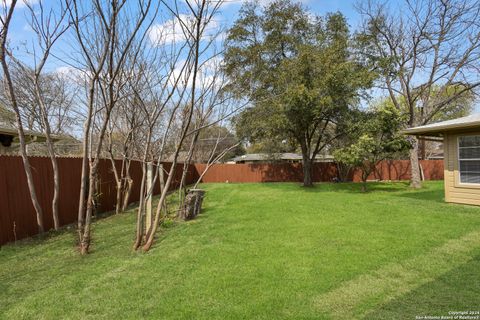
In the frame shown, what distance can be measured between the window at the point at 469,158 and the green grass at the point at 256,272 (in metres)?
2.47

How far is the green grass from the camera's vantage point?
3.22 m


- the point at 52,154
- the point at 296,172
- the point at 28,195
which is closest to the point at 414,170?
the point at 296,172

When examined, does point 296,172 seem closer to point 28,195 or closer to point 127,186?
point 127,186

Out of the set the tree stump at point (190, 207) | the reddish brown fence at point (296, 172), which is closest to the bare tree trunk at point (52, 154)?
the tree stump at point (190, 207)

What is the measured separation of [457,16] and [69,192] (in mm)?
16142

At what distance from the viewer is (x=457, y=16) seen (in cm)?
1526

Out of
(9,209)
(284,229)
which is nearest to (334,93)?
(284,229)

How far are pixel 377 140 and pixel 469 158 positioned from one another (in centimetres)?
516

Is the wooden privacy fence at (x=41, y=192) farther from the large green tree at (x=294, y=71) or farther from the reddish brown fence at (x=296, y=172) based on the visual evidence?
the reddish brown fence at (x=296, y=172)

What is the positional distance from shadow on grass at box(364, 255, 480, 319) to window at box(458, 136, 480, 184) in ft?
19.7

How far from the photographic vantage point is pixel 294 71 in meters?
14.1

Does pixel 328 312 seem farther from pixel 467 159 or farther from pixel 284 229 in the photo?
pixel 467 159

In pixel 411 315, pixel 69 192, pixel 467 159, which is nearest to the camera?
pixel 411 315

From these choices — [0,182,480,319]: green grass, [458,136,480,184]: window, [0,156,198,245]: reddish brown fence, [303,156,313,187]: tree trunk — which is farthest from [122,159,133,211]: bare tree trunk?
[303,156,313,187]: tree trunk
